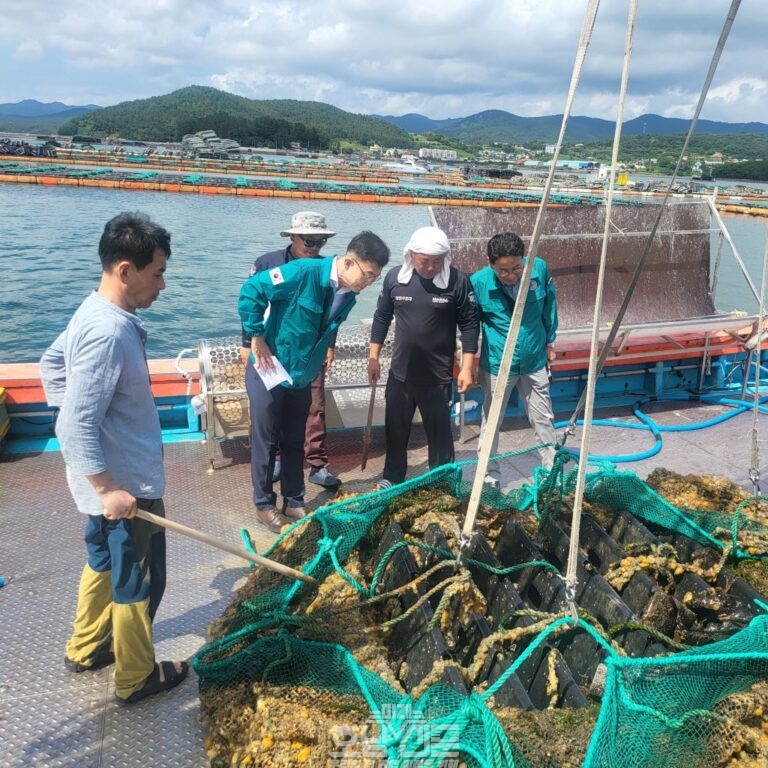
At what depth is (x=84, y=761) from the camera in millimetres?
2244

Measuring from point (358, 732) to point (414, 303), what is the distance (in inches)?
101

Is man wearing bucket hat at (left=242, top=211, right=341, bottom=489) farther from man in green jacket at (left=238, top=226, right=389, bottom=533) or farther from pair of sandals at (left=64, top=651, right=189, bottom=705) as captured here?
pair of sandals at (left=64, top=651, right=189, bottom=705)

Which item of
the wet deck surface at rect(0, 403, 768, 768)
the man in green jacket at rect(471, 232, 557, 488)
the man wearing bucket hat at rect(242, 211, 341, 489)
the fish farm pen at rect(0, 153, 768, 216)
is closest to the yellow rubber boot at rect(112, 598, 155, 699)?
the wet deck surface at rect(0, 403, 768, 768)

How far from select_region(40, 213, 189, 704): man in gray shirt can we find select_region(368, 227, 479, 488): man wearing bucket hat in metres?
1.88

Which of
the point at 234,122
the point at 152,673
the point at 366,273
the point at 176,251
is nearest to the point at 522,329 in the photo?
the point at 366,273

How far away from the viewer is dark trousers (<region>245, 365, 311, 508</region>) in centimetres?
368

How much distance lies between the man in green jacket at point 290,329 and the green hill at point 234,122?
345ft

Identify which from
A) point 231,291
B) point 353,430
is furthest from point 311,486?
point 231,291

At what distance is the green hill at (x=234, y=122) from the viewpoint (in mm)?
103000

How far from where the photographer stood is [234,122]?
345 feet

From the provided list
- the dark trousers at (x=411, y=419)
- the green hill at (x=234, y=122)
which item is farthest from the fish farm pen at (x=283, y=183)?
the green hill at (x=234, y=122)

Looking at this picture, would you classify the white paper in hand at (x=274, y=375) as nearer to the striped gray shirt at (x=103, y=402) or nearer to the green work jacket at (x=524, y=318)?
the striped gray shirt at (x=103, y=402)

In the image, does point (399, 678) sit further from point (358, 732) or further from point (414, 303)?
point (414, 303)

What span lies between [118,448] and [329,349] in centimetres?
228
